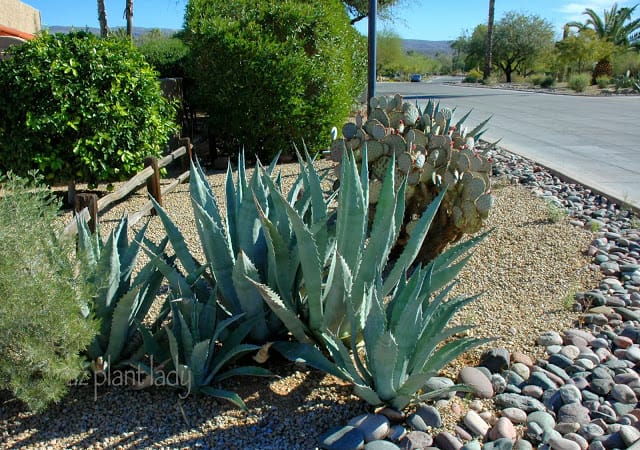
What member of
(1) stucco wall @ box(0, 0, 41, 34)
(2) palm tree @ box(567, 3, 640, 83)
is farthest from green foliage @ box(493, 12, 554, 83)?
(1) stucco wall @ box(0, 0, 41, 34)

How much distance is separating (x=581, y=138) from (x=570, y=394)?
1006 centimetres

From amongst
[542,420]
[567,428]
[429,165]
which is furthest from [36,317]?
[429,165]

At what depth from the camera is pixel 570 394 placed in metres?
2.96

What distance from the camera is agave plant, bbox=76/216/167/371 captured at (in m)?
2.72

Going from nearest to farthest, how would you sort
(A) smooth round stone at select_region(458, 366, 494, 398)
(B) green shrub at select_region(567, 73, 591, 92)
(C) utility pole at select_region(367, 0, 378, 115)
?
1. (A) smooth round stone at select_region(458, 366, 494, 398)
2. (C) utility pole at select_region(367, 0, 378, 115)
3. (B) green shrub at select_region(567, 73, 591, 92)

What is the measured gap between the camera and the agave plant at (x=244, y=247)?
9.37ft

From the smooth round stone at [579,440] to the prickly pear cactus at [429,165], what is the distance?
211 centimetres

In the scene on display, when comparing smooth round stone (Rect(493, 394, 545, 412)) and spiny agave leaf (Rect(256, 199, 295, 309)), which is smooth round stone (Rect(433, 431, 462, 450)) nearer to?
smooth round stone (Rect(493, 394, 545, 412))

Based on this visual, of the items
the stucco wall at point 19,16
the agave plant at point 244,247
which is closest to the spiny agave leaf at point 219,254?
the agave plant at point 244,247

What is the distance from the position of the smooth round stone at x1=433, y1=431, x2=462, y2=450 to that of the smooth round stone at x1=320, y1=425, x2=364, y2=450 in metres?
0.35

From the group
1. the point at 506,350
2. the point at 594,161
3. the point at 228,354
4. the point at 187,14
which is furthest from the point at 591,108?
the point at 228,354

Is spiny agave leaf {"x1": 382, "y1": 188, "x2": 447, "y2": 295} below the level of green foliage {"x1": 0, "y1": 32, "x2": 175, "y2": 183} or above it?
below

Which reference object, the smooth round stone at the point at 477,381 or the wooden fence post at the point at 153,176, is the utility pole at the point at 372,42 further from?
the smooth round stone at the point at 477,381

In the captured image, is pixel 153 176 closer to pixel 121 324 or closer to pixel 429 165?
pixel 429 165
